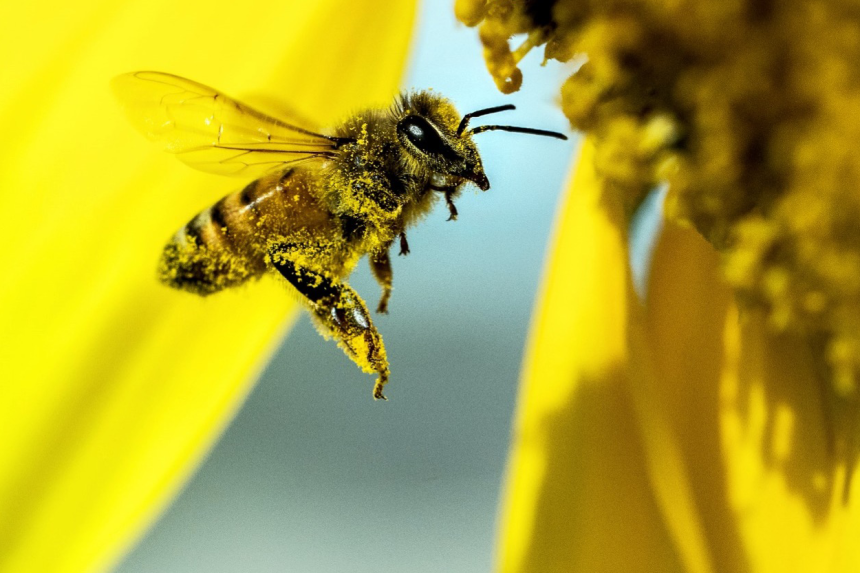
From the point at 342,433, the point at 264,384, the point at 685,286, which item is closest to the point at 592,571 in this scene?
the point at 685,286

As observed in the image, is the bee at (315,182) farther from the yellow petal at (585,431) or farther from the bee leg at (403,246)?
the yellow petal at (585,431)

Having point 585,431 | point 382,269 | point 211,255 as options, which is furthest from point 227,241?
point 585,431

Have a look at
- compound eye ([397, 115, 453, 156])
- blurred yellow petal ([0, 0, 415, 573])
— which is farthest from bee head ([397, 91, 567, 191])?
blurred yellow petal ([0, 0, 415, 573])

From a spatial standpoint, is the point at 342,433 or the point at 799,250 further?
the point at 342,433

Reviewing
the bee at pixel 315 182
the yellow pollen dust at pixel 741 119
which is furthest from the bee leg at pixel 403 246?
the yellow pollen dust at pixel 741 119

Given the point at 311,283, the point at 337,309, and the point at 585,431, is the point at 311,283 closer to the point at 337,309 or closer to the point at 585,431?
the point at 337,309

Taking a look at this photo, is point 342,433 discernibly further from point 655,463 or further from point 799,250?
point 799,250

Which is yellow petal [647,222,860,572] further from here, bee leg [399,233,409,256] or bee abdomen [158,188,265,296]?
bee abdomen [158,188,265,296]
